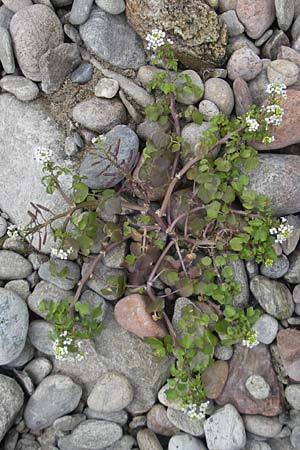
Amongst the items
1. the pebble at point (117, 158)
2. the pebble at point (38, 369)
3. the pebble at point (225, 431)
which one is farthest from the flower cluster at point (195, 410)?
the pebble at point (117, 158)

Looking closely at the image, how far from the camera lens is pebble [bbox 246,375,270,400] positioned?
3225 millimetres

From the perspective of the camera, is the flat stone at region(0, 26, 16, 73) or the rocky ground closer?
the rocky ground

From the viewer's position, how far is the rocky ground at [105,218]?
3.24 metres

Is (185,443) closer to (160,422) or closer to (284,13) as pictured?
(160,422)

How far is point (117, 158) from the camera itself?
130 inches

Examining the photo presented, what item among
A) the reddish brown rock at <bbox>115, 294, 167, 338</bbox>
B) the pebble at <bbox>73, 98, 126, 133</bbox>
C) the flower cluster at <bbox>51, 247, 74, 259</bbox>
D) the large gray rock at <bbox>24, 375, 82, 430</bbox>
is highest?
the pebble at <bbox>73, 98, 126, 133</bbox>

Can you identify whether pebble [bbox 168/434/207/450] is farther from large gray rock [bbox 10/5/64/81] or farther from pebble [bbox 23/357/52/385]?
large gray rock [bbox 10/5/64/81]

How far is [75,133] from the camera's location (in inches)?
135

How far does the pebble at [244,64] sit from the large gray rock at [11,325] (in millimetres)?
1667

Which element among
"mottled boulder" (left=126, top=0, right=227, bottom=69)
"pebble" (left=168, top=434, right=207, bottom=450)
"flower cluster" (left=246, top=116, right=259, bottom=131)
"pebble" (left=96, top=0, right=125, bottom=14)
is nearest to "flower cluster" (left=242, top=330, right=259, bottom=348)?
"pebble" (left=168, top=434, right=207, bottom=450)

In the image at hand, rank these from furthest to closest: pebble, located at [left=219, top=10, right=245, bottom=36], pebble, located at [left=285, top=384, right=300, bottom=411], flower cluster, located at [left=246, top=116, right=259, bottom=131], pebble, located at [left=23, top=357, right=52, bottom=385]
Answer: pebble, located at [left=219, top=10, right=245, bottom=36]
pebble, located at [left=23, top=357, right=52, bottom=385]
pebble, located at [left=285, top=384, right=300, bottom=411]
flower cluster, located at [left=246, top=116, right=259, bottom=131]

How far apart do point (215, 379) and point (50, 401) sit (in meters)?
0.84

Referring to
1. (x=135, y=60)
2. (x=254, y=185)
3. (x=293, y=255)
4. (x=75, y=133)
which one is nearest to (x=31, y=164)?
(x=75, y=133)

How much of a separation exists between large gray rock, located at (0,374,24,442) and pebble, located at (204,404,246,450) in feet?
3.09
